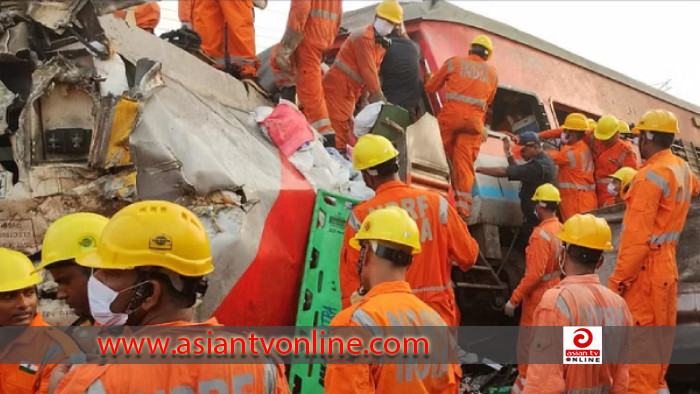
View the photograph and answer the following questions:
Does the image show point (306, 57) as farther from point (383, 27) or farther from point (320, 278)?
point (320, 278)

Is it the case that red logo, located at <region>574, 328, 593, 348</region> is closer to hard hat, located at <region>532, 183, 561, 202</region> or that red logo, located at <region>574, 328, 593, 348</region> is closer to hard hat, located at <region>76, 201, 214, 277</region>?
hard hat, located at <region>76, 201, 214, 277</region>

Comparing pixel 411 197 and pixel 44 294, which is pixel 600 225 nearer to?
pixel 411 197

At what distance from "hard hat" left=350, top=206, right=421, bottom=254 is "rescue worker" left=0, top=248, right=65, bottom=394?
1079 mm

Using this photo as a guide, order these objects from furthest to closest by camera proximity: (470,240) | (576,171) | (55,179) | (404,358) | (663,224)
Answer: (576,171) < (663,224) < (470,240) < (55,179) < (404,358)

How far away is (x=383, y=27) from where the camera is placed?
5.94 m

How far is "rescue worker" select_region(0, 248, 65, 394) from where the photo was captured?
246 centimetres

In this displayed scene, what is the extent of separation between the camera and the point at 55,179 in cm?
372

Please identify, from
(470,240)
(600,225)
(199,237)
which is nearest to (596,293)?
(600,225)

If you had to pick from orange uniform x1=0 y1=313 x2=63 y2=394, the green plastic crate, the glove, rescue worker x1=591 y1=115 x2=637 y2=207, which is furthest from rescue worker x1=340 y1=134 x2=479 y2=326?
rescue worker x1=591 y1=115 x2=637 y2=207

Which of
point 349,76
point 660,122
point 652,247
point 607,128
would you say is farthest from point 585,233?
point 607,128

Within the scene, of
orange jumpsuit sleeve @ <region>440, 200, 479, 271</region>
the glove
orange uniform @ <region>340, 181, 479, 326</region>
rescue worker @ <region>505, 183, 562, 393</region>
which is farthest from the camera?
the glove

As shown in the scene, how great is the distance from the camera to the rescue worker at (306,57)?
5539mm

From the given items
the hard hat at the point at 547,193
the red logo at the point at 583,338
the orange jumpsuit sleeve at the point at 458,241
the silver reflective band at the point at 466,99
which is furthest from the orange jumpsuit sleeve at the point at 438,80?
the red logo at the point at 583,338

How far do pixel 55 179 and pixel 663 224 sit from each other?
3354 mm
